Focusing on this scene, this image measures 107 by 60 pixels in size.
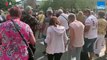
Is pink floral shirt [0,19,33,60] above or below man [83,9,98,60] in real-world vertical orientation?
above

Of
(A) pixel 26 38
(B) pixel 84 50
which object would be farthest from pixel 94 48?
(A) pixel 26 38

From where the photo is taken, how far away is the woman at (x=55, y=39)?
24.4 ft

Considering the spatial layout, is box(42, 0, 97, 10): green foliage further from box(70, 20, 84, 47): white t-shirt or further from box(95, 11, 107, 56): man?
box(70, 20, 84, 47): white t-shirt

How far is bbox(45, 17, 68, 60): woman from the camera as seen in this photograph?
7426mm

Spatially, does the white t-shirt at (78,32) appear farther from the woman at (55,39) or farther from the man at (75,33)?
the woman at (55,39)

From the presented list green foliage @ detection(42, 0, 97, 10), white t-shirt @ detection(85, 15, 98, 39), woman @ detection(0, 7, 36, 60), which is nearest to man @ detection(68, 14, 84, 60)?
white t-shirt @ detection(85, 15, 98, 39)

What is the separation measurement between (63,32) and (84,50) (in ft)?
5.52

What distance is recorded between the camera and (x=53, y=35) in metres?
7.48

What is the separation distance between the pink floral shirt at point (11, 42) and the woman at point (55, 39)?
7.56 ft

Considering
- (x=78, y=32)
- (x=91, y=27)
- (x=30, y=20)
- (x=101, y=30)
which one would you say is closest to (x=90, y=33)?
(x=91, y=27)

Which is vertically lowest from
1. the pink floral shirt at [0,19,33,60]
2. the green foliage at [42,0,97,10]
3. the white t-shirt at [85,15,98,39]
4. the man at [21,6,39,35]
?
the green foliage at [42,0,97,10]

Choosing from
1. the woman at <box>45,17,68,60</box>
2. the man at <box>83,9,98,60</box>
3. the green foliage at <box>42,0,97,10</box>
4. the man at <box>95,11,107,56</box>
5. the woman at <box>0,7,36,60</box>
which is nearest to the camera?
the woman at <box>0,7,36,60</box>

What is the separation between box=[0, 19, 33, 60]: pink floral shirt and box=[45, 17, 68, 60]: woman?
2.30 metres

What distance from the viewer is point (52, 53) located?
25.0ft
